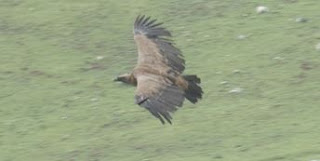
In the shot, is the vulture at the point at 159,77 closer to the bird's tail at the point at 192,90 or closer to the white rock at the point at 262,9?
the bird's tail at the point at 192,90

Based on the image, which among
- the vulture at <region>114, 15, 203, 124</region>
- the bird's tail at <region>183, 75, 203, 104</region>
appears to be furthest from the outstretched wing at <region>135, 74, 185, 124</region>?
the bird's tail at <region>183, 75, 203, 104</region>

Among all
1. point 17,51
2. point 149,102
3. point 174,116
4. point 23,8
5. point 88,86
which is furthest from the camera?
point 23,8

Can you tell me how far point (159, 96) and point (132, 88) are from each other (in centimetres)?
247

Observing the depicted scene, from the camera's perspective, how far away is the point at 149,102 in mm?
8188

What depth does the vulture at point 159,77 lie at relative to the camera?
27.0 feet

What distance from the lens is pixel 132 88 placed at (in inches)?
422

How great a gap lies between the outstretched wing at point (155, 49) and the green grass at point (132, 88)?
705 mm

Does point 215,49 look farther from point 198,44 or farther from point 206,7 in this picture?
point 206,7

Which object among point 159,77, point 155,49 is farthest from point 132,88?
point 159,77

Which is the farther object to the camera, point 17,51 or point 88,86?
point 17,51

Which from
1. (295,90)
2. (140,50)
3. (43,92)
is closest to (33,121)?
(43,92)

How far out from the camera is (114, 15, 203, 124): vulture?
324 inches

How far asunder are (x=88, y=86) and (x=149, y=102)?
2.92 metres

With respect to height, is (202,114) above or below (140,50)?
below
